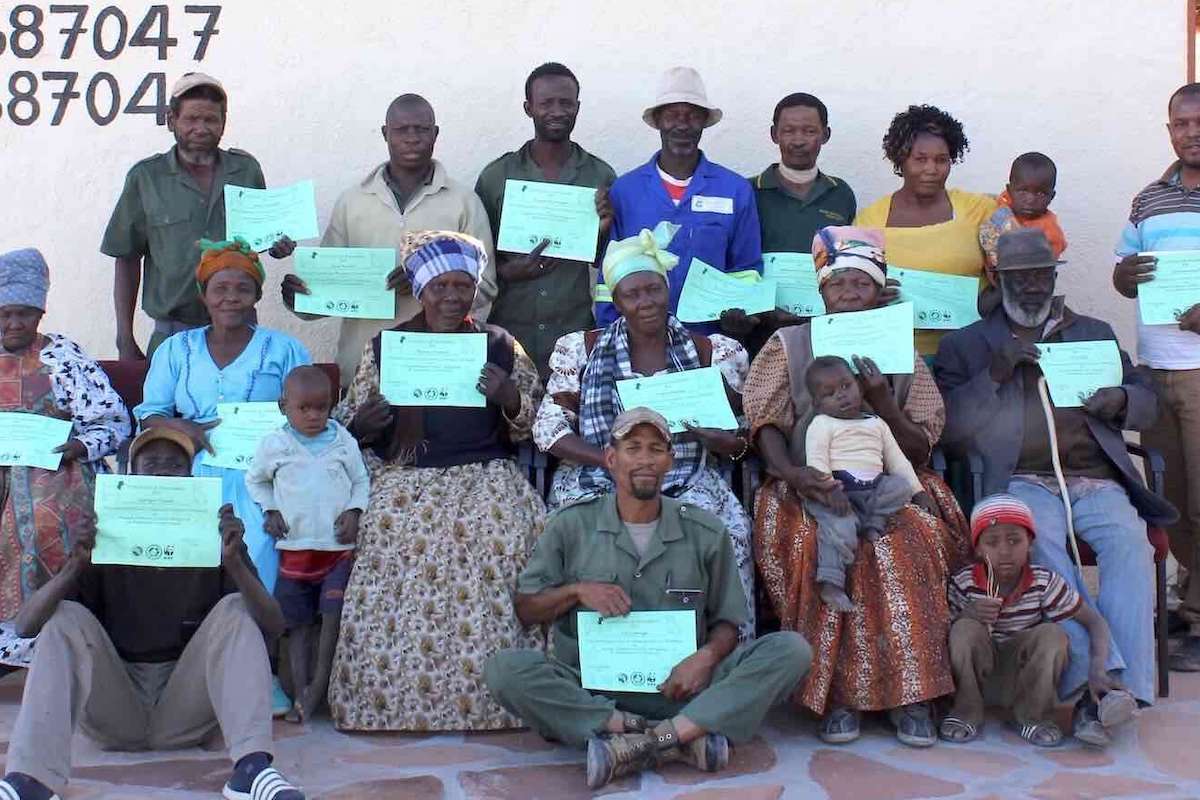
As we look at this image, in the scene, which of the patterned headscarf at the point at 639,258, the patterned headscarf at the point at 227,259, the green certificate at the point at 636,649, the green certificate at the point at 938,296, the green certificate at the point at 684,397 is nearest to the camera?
the green certificate at the point at 636,649

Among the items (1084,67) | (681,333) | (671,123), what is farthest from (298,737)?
(1084,67)

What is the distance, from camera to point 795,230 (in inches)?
242

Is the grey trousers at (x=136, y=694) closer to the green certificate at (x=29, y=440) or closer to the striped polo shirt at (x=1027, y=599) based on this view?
the green certificate at (x=29, y=440)

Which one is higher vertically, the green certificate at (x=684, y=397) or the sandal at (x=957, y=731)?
the green certificate at (x=684, y=397)

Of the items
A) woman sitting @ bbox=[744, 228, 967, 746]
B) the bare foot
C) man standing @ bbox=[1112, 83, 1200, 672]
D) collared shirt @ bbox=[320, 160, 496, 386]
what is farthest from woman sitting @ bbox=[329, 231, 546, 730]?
man standing @ bbox=[1112, 83, 1200, 672]

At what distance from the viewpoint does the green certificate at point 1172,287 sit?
18.3 feet

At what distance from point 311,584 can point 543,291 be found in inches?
66.4

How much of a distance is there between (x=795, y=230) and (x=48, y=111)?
3643 mm

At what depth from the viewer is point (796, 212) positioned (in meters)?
6.15

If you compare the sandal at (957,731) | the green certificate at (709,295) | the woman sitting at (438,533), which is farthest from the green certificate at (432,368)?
the sandal at (957,731)

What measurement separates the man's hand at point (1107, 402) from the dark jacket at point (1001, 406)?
29 mm

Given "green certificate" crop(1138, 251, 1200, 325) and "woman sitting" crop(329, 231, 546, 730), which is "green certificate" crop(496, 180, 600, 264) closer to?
"woman sitting" crop(329, 231, 546, 730)

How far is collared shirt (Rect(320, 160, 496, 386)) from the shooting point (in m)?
6.01

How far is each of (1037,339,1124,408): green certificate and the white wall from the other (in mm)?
1739
